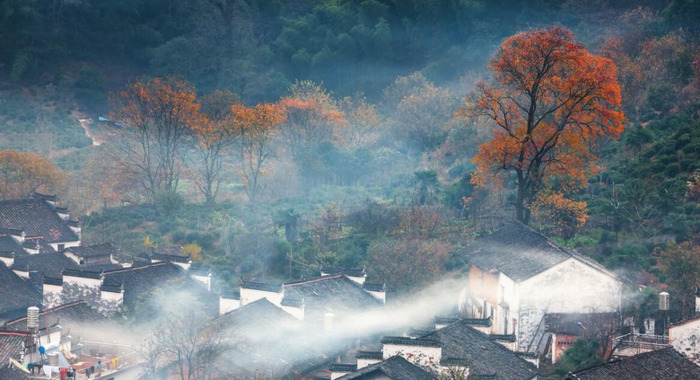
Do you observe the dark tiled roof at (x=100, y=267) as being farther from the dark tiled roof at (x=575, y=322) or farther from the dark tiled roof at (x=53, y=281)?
the dark tiled roof at (x=575, y=322)

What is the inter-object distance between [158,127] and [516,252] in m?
36.4

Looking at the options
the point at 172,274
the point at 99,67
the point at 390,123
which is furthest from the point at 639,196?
the point at 99,67

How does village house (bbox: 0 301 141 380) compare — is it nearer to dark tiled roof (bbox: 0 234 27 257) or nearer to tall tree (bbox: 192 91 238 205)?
dark tiled roof (bbox: 0 234 27 257)

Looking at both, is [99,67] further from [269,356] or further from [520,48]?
[269,356]

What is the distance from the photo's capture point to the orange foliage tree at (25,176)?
72688mm

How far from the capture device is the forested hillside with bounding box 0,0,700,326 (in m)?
55.9

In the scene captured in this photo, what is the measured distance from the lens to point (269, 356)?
1709 inches

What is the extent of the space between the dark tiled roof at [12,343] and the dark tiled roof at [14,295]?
9.06 metres

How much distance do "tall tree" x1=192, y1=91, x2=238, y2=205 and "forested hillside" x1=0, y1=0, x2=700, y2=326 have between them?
0.92ft

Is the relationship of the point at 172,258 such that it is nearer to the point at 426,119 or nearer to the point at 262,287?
the point at 262,287

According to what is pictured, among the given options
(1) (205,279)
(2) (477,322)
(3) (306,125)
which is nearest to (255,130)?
(3) (306,125)

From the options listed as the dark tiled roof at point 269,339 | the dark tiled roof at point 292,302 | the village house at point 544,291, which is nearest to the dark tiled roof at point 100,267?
the dark tiled roof at point 269,339

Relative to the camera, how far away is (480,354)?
39781mm

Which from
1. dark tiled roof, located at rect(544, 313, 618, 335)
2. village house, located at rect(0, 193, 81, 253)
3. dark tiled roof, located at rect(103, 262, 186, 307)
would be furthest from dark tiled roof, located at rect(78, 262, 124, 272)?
dark tiled roof, located at rect(544, 313, 618, 335)
